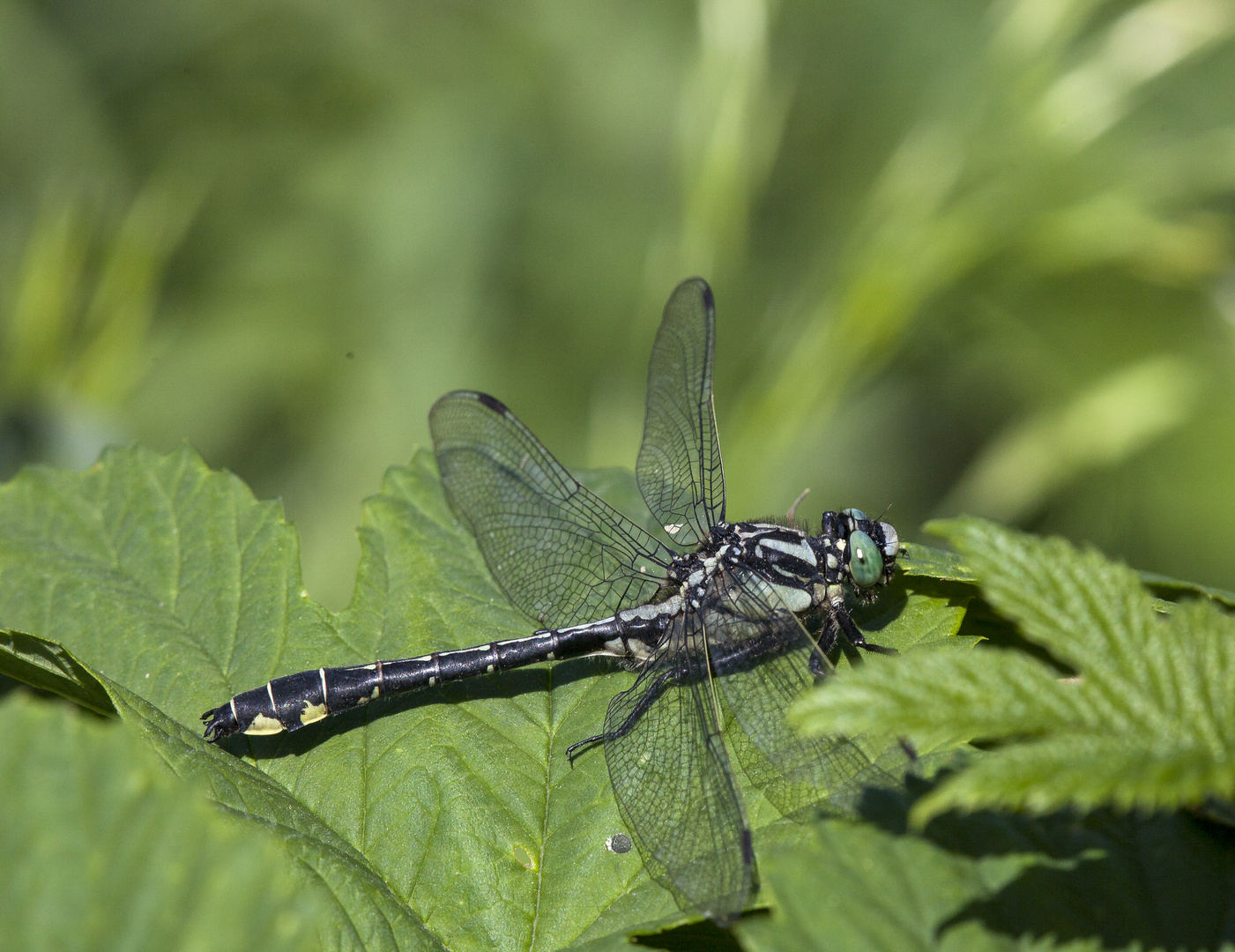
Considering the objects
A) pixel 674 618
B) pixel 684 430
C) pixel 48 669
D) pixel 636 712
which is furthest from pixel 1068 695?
pixel 684 430

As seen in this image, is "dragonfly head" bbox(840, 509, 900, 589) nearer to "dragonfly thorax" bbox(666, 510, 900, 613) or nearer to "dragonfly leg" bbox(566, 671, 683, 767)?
"dragonfly thorax" bbox(666, 510, 900, 613)

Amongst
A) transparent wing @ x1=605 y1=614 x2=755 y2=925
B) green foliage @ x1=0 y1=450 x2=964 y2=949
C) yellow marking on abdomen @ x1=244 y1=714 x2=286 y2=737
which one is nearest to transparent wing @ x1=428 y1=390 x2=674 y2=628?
green foliage @ x1=0 y1=450 x2=964 y2=949

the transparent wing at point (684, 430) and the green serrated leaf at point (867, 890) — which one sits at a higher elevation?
the transparent wing at point (684, 430)

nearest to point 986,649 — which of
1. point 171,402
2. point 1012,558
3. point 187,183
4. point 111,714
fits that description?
point 1012,558

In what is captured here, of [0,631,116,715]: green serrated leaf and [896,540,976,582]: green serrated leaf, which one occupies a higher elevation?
[0,631,116,715]: green serrated leaf

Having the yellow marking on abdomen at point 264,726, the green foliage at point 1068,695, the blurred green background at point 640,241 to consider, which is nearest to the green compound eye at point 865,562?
the blurred green background at point 640,241

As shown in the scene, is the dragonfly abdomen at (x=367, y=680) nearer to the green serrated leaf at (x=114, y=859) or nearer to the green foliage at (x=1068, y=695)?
the green serrated leaf at (x=114, y=859)

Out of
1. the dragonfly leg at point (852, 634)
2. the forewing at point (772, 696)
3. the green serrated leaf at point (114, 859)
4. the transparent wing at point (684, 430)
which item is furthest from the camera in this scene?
the transparent wing at point (684, 430)
